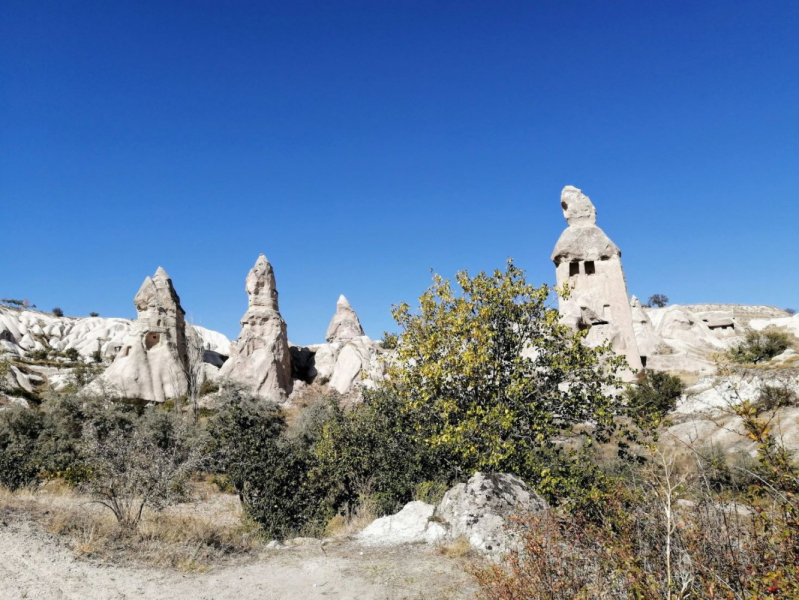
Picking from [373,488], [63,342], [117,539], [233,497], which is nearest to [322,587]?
[117,539]

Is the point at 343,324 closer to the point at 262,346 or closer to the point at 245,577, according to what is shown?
the point at 262,346

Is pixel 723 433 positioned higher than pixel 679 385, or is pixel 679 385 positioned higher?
pixel 679 385

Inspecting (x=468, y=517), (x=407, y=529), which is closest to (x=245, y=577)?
(x=407, y=529)

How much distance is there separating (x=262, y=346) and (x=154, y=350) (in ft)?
20.1

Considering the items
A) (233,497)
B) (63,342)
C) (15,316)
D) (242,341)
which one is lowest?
(233,497)

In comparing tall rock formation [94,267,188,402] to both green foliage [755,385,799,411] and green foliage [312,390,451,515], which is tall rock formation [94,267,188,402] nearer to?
green foliage [312,390,451,515]

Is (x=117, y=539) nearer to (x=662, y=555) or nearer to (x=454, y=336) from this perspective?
(x=454, y=336)

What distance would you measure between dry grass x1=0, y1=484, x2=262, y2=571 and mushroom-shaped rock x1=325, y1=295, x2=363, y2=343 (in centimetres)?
2934

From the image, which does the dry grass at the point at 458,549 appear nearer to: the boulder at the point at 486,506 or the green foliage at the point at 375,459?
the boulder at the point at 486,506

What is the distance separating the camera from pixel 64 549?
6.19m

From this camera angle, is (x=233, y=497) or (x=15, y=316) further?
(x=15, y=316)

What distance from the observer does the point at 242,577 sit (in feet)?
19.3

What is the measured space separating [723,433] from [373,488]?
10.9 meters

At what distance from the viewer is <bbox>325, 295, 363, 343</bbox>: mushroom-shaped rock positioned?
3806cm
